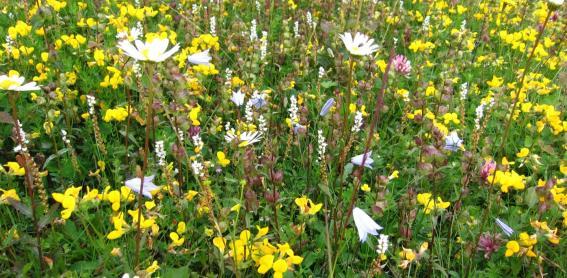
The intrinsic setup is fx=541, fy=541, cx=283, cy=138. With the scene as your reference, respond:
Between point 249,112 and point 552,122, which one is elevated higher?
point 249,112

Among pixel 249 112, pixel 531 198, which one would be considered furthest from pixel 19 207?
pixel 531 198

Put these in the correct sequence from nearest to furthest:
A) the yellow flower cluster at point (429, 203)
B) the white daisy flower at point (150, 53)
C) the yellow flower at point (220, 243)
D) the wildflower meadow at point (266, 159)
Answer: the white daisy flower at point (150, 53) < the yellow flower at point (220, 243) < the wildflower meadow at point (266, 159) < the yellow flower cluster at point (429, 203)

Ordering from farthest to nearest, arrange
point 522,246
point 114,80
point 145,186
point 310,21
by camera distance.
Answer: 1. point 310,21
2. point 114,80
3. point 522,246
4. point 145,186

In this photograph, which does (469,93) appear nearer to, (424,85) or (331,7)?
(424,85)

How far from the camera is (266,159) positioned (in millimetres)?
1925

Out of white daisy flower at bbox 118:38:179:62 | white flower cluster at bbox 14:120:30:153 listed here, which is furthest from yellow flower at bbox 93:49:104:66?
white daisy flower at bbox 118:38:179:62

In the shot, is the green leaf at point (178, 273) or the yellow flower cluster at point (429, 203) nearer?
the green leaf at point (178, 273)

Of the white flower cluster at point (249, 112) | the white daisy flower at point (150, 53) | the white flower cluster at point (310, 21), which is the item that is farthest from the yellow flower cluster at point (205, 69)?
the white daisy flower at point (150, 53)

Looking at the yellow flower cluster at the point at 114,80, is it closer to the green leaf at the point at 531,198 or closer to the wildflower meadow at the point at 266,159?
the wildflower meadow at the point at 266,159

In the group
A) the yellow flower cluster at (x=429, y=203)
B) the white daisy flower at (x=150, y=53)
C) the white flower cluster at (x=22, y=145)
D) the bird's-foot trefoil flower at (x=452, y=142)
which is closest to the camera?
the white daisy flower at (x=150, y=53)

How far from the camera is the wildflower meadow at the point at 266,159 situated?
1736 millimetres

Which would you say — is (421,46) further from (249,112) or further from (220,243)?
(220,243)

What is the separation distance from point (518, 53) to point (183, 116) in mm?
2838

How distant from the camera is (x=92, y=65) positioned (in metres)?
2.80
